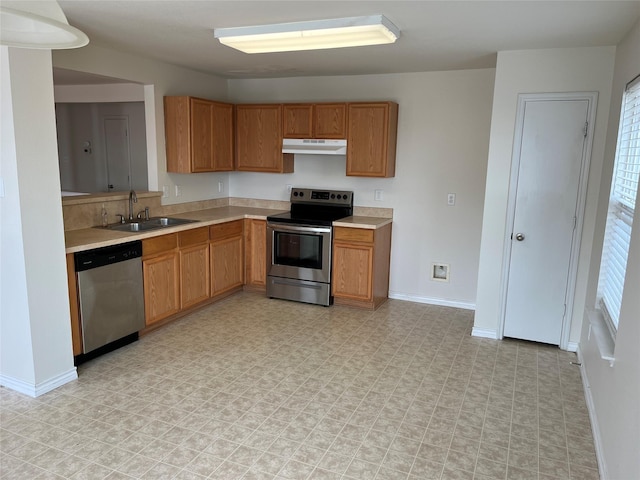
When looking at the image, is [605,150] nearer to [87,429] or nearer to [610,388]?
[610,388]

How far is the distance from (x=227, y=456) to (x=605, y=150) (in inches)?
131

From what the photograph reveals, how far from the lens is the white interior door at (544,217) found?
12.0ft

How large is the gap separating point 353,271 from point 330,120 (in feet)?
5.24

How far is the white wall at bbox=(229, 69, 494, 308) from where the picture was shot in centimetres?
465

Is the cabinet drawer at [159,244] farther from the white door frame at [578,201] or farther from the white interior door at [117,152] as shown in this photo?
the white interior door at [117,152]

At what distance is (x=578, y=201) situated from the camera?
3.68 metres

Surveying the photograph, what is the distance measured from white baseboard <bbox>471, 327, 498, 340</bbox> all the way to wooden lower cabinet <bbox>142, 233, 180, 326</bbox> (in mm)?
2675

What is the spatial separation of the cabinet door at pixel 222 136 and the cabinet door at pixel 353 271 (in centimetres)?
159

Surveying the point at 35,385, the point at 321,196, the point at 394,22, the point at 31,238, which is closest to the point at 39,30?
the point at 31,238

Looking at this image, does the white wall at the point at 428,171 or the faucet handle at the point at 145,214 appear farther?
the white wall at the point at 428,171

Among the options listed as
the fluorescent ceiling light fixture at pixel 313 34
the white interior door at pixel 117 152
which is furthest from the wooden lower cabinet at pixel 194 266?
the white interior door at pixel 117 152

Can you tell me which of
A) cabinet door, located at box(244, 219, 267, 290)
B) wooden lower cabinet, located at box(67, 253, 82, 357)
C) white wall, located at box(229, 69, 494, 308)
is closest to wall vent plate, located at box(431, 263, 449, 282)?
white wall, located at box(229, 69, 494, 308)

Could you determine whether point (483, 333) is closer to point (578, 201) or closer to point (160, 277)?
point (578, 201)

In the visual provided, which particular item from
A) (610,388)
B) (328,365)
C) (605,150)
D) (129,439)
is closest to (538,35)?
(605,150)
